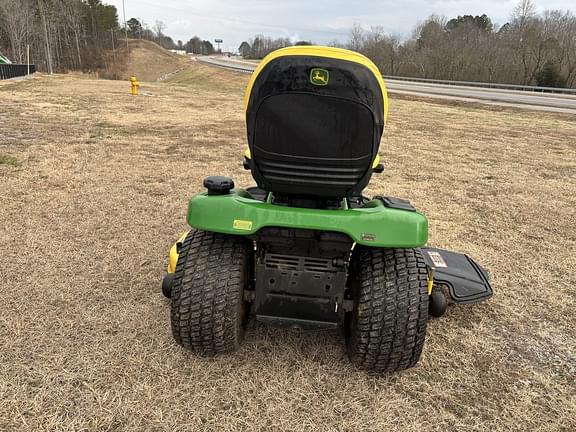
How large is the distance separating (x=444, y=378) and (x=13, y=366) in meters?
2.13

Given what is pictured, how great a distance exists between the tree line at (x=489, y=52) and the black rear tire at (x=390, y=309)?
32465mm

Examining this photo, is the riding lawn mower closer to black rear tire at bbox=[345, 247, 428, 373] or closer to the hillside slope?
black rear tire at bbox=[345, 247, 428, 373]

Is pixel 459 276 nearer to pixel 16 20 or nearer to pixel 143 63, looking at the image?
pixel 16 20

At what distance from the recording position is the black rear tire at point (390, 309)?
6.69 ft

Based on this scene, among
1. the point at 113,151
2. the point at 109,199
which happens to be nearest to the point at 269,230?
the point at 109,199

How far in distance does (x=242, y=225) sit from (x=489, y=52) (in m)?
45.5

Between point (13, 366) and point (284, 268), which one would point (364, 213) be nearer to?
point (284, 268)

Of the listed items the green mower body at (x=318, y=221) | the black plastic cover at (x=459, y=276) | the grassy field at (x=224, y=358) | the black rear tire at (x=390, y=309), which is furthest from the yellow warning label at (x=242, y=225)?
the black plastic cover at (x=459, y=276)

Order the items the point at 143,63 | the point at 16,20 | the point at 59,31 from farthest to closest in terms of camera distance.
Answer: the point at 143,63, the point at 59,31, the point at 16,20

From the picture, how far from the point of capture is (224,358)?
2.31m

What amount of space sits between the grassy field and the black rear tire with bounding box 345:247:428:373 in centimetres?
20

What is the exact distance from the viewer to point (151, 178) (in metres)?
5.48

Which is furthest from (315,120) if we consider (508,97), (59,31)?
(59,31)

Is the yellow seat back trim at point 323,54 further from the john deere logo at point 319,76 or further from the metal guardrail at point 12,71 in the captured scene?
the metal guardrail at point 12,71
